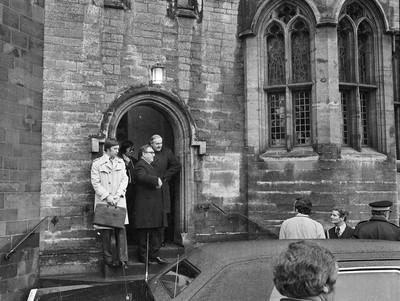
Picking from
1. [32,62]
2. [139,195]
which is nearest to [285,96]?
[139,195]

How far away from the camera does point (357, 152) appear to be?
29.7 feet

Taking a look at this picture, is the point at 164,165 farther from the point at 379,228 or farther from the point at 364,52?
the point at 364,52

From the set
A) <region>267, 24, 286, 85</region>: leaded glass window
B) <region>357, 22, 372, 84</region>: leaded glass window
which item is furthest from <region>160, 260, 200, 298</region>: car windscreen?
<region>357, 22, 372, 84</region>: leaded glass window

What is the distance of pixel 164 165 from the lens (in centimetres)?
819

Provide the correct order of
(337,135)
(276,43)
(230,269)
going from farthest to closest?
(276,43) → (337,135) → (230,269)

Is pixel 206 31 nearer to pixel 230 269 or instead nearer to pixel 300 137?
pixel 300 137

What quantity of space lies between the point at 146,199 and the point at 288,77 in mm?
3871

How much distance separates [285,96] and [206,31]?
2.07 m

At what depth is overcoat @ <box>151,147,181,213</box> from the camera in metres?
8.00

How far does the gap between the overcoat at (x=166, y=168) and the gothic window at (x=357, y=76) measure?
355cm

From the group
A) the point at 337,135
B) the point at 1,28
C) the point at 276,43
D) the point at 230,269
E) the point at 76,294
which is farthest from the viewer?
the point at 276,43

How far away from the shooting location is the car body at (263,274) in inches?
120

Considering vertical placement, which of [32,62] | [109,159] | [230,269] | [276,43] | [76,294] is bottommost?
[76,294]

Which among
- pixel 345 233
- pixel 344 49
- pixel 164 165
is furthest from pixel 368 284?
pixel 344 49
